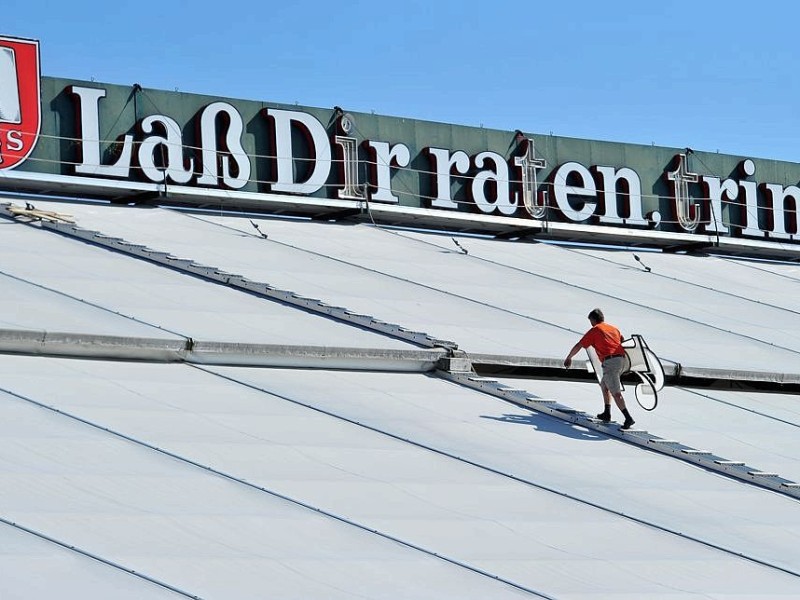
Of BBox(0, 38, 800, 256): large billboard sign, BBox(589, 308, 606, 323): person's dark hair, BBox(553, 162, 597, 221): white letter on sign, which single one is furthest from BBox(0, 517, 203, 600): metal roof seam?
BBox(553, 162, 597, 221): white letter on sign

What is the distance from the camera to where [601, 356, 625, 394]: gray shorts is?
14789mm

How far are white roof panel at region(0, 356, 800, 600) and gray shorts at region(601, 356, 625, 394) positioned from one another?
0.59 m

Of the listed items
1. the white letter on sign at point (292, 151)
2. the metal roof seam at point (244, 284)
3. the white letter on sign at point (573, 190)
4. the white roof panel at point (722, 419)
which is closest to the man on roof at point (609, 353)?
the white roof panel at point (722, 419)

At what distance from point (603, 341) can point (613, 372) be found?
1.16 ft

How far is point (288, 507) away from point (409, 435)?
3.01 m

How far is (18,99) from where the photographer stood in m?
22.2

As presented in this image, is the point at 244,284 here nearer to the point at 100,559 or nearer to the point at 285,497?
the point at 285,497

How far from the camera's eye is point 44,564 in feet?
26.7

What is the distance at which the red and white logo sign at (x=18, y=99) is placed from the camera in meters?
22.0

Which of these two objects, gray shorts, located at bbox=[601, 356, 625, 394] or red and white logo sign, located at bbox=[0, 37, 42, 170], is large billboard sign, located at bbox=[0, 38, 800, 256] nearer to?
red and white logo sign, located at bbox=[0, 37, 42, 170]

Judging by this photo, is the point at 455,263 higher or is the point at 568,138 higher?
the point at 568,138

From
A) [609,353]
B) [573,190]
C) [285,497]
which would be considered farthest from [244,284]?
[573,190]

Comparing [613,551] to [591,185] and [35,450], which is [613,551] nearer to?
[35,450]

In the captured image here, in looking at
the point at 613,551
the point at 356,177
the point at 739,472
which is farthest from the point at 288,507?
the point at 356,177
